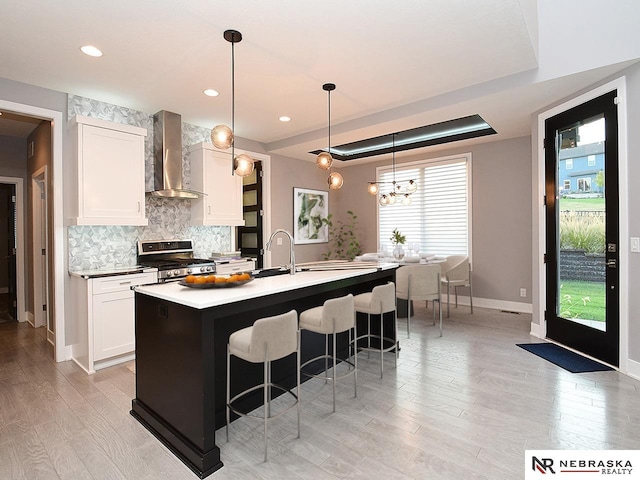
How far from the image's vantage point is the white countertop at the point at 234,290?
6.48 ft

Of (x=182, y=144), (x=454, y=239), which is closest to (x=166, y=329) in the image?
(x=182, y=144)

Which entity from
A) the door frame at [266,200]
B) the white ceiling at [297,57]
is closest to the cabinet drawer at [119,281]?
the white ceiling at [297,57]

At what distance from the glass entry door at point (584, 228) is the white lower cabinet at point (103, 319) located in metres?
4.51

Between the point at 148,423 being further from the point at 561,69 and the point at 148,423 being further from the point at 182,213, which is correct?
the point at 561,69

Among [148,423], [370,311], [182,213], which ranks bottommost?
[148,423]

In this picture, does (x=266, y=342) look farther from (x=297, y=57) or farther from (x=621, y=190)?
(x=621, y=190)

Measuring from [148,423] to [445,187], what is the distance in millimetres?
5460

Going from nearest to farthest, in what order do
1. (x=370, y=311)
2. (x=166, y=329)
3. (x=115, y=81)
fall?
(x=166, y=329) < (x=370, y=311) < (x=115, y=81)

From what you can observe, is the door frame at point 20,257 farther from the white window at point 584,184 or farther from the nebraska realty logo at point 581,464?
the white window at point 584,184

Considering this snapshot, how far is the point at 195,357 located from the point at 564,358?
3514mm

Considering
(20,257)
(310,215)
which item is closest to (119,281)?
(20,257)

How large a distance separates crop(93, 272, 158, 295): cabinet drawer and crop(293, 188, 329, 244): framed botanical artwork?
3.02m

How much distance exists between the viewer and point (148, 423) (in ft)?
7.84

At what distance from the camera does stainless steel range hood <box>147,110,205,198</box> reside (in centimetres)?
432
